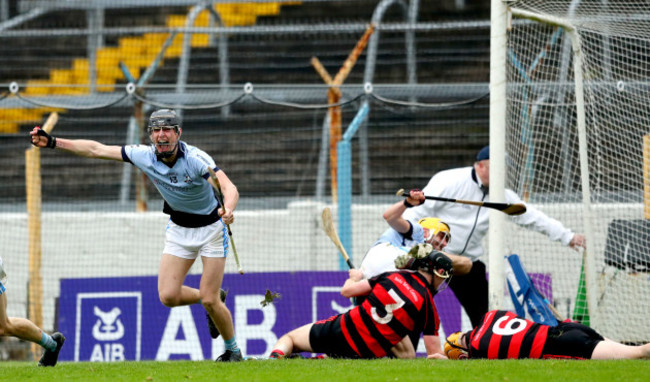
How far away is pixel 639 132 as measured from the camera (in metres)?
9.27

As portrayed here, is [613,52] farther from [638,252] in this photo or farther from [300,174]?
[300,174]

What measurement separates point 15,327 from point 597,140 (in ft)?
18.0

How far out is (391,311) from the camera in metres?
7.14

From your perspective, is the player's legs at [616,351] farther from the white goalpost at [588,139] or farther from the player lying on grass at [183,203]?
the player lying on grass at [183,203]

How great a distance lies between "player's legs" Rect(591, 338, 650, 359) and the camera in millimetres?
6828

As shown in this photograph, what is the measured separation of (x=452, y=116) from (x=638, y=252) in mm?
3957

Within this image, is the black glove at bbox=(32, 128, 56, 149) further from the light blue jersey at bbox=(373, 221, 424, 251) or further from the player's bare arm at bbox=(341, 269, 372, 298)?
the light blue jersey at bbox=(373, 221, 424, 251)

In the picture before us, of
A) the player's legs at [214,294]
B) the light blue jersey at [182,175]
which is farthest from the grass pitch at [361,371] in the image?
the light blue jersey at [182,175]

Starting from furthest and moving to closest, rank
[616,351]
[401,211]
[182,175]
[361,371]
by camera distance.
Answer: [401,211] → [182,175] → [616,351] → [361,371]

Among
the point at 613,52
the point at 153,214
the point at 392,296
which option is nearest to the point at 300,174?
the point at 153,214

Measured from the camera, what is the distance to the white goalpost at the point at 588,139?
891 cm

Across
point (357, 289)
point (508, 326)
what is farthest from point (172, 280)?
point (508, 326)

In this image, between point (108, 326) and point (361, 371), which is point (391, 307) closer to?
point (361, 371)

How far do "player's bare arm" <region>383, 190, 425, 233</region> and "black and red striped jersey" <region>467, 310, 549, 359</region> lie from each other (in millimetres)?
1111
